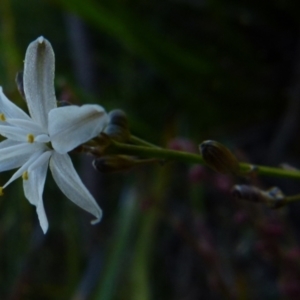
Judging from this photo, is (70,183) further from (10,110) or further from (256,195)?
(256,195)

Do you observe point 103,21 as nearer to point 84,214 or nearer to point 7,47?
point 7,47

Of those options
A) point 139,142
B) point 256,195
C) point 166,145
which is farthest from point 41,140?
point 166,145

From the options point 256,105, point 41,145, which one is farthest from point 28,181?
point 256,105

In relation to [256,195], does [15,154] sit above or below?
above

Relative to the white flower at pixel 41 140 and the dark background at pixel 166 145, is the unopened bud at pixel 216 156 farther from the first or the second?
the dark background at pixel 166 145

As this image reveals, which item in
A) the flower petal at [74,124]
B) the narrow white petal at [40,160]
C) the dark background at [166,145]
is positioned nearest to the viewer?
the flower petal at [74,124]

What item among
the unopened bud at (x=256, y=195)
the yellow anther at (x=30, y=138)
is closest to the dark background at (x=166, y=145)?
the unopened bud at (x=256, y=195)
